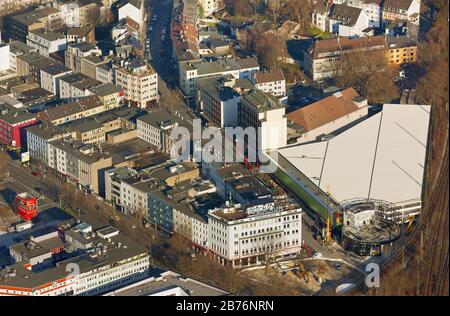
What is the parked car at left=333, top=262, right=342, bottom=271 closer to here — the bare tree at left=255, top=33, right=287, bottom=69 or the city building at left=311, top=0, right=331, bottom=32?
the bare tree at left=255, top=33, right=287, bottom=69

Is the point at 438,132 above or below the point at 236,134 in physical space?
above

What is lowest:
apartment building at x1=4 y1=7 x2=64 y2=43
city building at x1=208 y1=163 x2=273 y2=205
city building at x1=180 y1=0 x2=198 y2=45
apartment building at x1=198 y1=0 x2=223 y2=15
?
apartment building at x1=198 y1=0 x2=223 y2=15

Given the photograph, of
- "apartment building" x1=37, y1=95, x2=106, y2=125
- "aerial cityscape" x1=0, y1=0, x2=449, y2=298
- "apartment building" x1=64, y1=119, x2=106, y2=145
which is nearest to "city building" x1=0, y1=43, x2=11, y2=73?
"aerial cityscape" x1=0, y1=0, x2=449, y2=298

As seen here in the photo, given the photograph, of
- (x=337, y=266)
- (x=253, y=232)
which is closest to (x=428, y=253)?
(x=337, y=266)

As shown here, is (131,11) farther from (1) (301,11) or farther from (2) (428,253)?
(2) (428,253)
